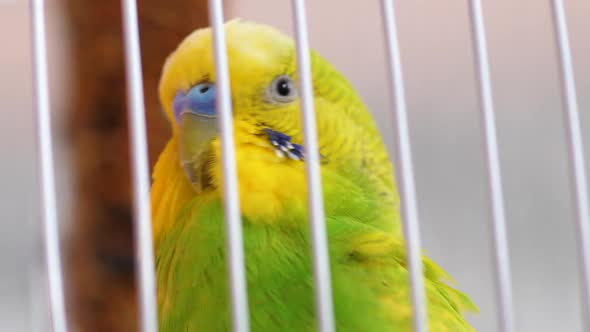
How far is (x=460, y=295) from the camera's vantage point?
2.34ft

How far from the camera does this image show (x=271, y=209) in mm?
685

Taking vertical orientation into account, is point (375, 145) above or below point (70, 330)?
above

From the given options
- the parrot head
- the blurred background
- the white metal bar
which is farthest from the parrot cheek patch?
the white metal bar

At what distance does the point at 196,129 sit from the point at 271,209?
12cm

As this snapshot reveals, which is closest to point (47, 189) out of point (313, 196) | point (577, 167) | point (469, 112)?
point (313, 196)

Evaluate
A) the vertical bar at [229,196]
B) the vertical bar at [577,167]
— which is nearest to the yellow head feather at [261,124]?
the vertical bar at [229,196]

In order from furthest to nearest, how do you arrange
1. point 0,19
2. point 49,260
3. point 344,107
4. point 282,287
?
point 0,19, point 344,107, point 282,287, point 49,260

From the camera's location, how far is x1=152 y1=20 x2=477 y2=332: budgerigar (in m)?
0.64

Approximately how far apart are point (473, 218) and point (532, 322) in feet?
0.55

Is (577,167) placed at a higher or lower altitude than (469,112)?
lower

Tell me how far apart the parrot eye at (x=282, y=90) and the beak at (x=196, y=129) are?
0.28 ft

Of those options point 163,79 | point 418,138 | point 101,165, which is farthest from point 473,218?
point 101,165

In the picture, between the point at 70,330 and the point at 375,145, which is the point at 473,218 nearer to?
the point at 375,145

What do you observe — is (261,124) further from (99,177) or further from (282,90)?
(99,177)
